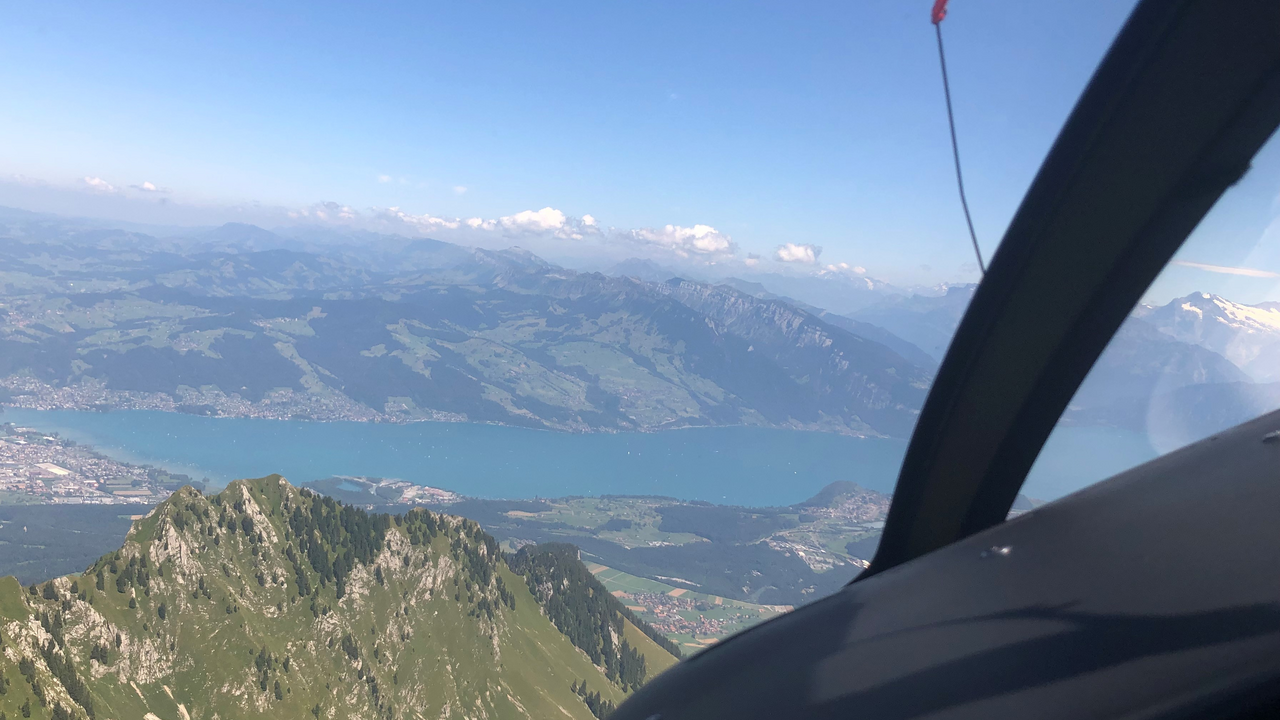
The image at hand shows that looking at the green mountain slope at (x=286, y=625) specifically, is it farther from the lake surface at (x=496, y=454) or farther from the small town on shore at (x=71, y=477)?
the small town on shore at (x=71, y=477)

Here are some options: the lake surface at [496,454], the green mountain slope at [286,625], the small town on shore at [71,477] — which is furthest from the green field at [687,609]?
the small town on shore at [71,477]

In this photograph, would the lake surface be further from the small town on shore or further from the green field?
the green field

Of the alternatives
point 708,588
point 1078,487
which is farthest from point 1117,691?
point 708,588

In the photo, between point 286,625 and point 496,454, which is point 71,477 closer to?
point 496,454

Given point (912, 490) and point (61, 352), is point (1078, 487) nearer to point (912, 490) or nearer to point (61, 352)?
point (912, 490)

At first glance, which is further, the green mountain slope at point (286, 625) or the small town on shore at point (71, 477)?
the small town on shore at point (71, 477)

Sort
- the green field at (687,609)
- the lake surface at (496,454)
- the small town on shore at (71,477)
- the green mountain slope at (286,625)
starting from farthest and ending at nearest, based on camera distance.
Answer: the lake surface at (496,454)
the small town on shore at (71,477)
the green field at (687,609)
the green mountain slope at (286,625)
